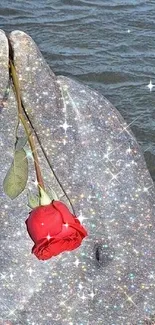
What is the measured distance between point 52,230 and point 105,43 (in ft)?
16.9

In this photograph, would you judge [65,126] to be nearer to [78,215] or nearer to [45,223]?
[78,215]

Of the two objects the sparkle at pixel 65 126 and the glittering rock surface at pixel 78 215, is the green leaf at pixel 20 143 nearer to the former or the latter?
the glittering rock surface at pixel 78 215

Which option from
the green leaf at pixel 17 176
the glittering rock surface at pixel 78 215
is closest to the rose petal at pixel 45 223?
the green leaf at pixel 17 176

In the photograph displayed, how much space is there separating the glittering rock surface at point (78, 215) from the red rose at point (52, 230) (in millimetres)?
617

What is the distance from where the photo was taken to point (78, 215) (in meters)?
2.38

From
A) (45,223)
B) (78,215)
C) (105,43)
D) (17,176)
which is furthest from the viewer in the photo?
(105,43)

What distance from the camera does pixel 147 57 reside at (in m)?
6.36

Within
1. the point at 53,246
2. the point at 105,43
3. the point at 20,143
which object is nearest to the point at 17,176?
the point at 20,143

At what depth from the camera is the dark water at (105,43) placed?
5570mm

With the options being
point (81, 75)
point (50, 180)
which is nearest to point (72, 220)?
point (50, 180)

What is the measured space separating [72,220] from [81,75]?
4388mm

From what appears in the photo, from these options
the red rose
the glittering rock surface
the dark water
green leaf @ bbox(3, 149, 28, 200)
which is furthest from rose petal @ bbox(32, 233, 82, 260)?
the dark water

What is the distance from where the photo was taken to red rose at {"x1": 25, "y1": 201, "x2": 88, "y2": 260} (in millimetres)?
1643

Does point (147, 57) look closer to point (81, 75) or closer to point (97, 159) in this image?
point (81, 75)
